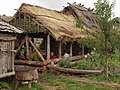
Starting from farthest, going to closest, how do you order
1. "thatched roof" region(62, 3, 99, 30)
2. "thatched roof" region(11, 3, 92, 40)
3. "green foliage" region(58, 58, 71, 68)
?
1. "thatched roof" region(62, 3, 99, 30)
2. "thatched roof" region(11, 3, 92, 40)
3. "green foliage" region(58, 58, 71, 68)

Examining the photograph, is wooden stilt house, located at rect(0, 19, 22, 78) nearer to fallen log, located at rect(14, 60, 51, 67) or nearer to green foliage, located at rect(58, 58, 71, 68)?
fallen log, located at rect(14, 60, 51, 67)

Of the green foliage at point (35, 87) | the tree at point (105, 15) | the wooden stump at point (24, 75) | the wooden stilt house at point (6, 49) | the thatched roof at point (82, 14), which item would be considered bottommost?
the green foliage at point (35, 87)

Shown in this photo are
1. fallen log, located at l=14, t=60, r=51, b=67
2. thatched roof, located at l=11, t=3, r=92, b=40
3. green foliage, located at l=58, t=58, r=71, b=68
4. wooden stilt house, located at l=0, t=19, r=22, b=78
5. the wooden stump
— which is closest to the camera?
wooden stilt house, located at l=0, t=19, r=22, b=78

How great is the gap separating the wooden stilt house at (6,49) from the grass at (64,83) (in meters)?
2.60

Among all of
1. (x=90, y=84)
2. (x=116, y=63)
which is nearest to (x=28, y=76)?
(x=90, y=84)

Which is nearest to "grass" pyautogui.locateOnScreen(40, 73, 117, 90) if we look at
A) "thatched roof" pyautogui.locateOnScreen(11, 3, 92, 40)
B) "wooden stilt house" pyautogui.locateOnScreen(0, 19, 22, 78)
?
"wooden stilt house" pyautogui.locateOnScreen(0, 19, 22, 78)

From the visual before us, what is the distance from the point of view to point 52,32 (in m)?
17.6

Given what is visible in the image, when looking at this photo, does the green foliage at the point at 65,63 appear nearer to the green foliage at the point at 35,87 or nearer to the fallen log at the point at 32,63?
the fallen log at the point at 32,63

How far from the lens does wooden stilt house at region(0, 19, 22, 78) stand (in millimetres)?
12391

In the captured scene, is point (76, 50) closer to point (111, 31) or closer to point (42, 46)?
point (42, 46)

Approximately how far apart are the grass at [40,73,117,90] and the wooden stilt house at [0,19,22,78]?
2603 millimetres

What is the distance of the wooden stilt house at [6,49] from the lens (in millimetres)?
12391

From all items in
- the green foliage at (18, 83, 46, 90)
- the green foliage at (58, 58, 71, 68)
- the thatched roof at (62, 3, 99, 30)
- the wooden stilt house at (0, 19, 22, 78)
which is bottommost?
the green foliage at (18, 83, 46, 90)

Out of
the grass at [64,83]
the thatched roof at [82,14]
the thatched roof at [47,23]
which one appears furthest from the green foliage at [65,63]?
the thatched roof at [82,14]
